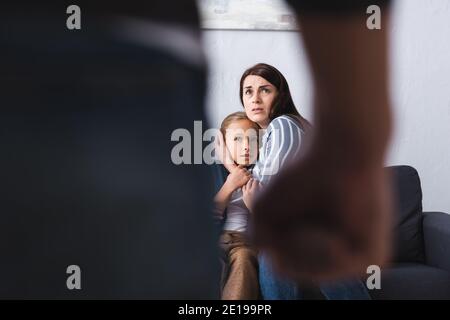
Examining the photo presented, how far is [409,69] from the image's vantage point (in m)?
2.14

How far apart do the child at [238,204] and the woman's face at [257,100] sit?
0.02 m

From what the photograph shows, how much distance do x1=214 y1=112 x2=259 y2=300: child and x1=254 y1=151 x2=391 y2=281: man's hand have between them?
44 millimetres

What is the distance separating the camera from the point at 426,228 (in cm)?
236

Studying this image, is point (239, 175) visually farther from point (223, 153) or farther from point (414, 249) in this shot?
point (414, 249)

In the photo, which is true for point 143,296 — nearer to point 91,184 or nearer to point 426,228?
point 91,184

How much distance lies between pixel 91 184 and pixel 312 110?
0.68 m

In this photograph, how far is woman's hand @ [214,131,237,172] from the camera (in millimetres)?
2029

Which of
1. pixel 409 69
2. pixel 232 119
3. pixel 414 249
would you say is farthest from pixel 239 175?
pixel 414 249

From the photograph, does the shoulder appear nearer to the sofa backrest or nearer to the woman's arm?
the woman's arm

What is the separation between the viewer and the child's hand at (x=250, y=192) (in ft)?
6.65

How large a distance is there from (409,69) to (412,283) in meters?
0.68

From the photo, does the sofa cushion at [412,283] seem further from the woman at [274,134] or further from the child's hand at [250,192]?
the child's hand at [250,192]

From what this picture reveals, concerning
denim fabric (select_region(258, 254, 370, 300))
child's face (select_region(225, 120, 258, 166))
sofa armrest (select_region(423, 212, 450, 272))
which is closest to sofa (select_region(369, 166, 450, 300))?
sofa armrest (select_region(423, 212, 450, 272))
